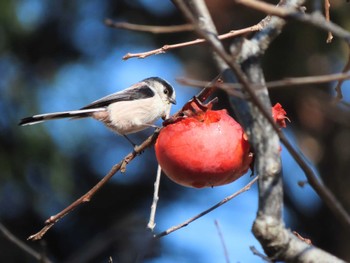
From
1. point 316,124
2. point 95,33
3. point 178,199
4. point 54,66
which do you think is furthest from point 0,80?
point 316,124

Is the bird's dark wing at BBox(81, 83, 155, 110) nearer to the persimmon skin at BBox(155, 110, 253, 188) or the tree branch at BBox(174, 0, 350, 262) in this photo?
the persimmon skin at BBox(155, 110, 253, 188)

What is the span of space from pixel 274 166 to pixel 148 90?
247 cm

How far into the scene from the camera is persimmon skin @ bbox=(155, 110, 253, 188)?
223cm

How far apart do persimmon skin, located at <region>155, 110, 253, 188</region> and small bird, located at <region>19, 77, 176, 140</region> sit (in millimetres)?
1461

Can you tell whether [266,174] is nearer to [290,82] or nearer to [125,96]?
[290,82]

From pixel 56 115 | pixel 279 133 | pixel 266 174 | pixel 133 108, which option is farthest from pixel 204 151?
pixel 133 108

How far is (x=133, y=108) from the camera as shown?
155 inches

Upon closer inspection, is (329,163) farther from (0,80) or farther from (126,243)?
(126,243)

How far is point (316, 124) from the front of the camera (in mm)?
7625

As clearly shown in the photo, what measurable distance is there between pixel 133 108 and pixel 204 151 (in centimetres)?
171

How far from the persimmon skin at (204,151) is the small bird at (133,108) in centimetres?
146

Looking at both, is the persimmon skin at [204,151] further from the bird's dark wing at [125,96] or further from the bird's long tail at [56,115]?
the bird's dark wing at [125,96]

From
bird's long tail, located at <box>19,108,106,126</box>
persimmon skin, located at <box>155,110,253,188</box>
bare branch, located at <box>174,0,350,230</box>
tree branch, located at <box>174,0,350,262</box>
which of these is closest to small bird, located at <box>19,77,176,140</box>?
bird's long tail, located at <box>19,108,106,126</box>

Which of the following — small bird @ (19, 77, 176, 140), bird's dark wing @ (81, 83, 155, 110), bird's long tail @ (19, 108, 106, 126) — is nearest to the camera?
bird's long tail @ (19, 108, 106, 126)
